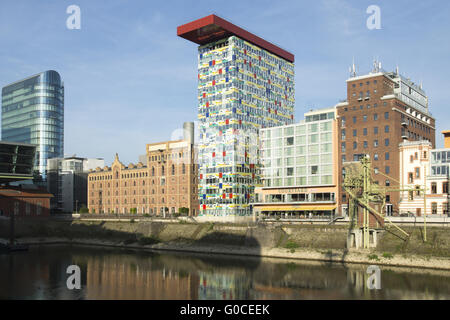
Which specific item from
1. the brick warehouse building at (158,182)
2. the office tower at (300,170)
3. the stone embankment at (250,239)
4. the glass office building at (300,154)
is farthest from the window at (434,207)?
the brick warehouse building at (158,182)

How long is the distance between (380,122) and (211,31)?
5919cm

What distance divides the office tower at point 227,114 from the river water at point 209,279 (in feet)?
146

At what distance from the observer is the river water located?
63.0 metres

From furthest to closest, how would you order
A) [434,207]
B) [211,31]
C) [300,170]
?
[211,31]
[300,170]
[434,207]

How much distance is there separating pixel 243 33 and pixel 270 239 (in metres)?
76.3

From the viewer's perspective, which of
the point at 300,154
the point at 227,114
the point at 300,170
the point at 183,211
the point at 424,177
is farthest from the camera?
the point at 183,211

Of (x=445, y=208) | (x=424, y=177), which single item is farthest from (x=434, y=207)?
(x=424, y=177)

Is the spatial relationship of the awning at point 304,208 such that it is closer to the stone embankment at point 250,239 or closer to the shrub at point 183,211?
the stone embankment at point 250,239

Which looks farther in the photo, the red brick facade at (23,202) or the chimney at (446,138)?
the red brick facade at (23,202)

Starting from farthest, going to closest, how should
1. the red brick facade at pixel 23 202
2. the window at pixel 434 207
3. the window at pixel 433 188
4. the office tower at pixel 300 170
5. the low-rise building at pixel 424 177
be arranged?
the red brick facade at pixel 23 202
the office tower at pixel 300 170
the window at pixel 433 188
the window at pixel 434 207
the low-rise building at pixel 424 177

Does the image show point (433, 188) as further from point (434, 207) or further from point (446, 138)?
point (446, 138)

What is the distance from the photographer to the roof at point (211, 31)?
471 feet

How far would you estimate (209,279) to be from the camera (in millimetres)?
75812
